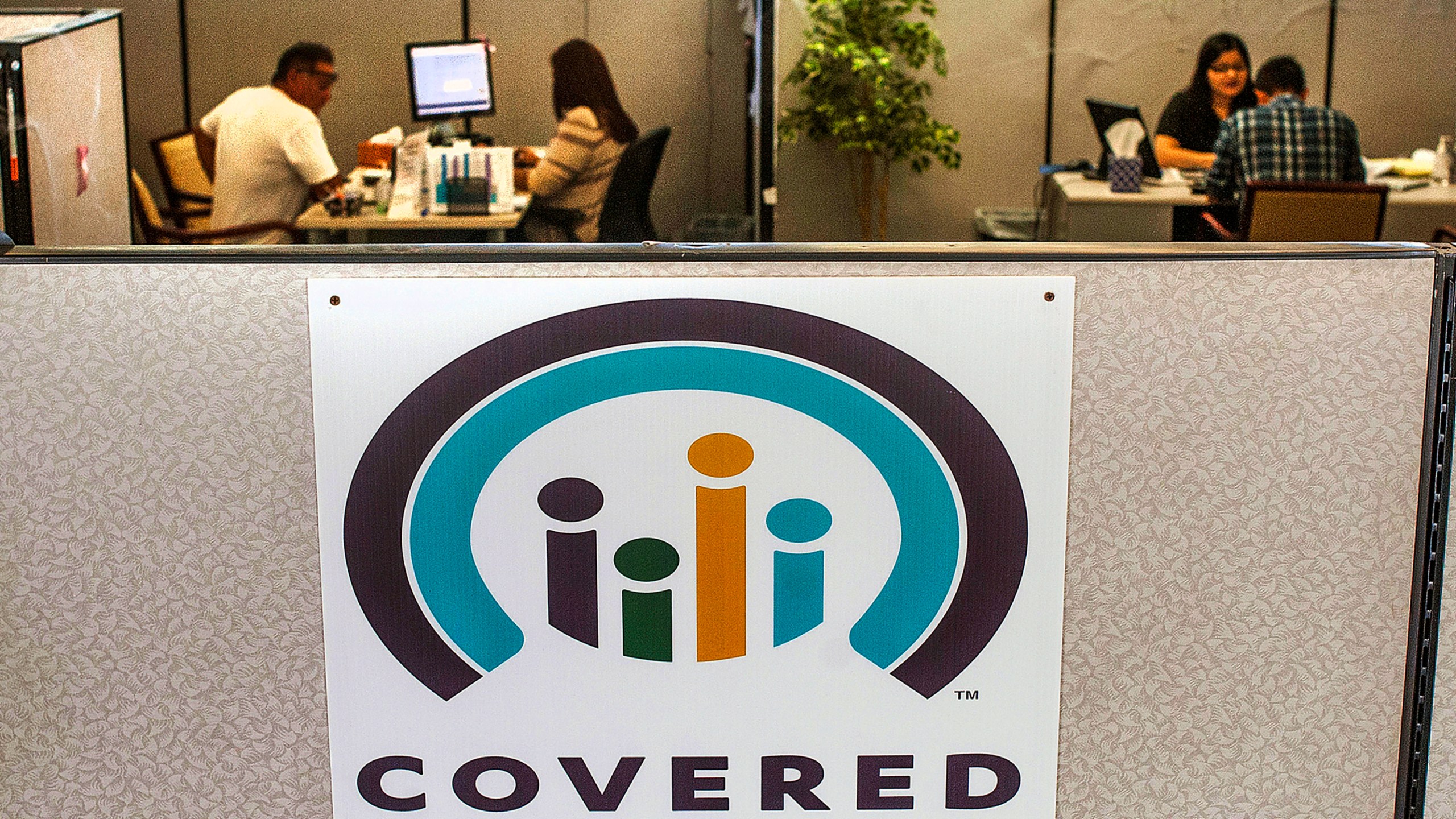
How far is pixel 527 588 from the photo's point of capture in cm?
133

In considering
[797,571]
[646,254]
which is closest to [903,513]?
[797,571]

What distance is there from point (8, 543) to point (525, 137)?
494cm

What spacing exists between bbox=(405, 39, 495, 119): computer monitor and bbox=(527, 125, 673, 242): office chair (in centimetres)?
135

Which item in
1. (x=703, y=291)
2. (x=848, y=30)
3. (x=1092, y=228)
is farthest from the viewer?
(x=848, y=30)

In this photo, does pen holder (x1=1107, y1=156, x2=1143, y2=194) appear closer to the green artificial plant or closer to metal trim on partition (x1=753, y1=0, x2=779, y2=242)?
the green artificial plant

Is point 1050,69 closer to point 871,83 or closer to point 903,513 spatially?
point 871,83

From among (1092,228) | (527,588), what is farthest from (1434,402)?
(1092,228)

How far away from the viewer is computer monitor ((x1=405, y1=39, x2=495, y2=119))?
227 inches

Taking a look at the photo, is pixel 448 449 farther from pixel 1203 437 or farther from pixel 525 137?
pixel 525 137

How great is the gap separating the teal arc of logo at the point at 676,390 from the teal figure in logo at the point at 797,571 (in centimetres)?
6

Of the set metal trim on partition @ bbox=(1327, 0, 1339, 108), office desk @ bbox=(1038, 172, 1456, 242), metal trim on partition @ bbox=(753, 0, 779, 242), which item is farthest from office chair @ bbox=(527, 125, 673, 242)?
metal trim on partition @ bbox=(1327, 0, 1339, 108)

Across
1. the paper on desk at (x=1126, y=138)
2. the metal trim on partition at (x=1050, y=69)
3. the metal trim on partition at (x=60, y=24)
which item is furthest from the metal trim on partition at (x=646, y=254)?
the metal trim on partition at (x=1050, y=69)

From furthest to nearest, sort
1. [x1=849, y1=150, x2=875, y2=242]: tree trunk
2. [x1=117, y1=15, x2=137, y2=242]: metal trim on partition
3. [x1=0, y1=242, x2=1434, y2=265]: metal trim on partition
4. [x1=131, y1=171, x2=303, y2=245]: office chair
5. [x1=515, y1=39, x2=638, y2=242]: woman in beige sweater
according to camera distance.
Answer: [x1=849, y1=150, x2=875, y2=242]: tree trunk, [x1=515, y1=39, x2=638, y2=242]: woman in beige sweater, [x1=131, y1=171, x2=303, y2=245]: office chair, [x1=117, y1=15, x2=137, y2=242]: metal trim on partition, [x1=0, y1=242, x2=1434, y2=265]: metal trim on partition

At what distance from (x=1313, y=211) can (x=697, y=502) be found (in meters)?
3.46
